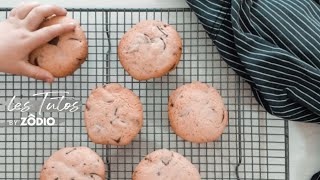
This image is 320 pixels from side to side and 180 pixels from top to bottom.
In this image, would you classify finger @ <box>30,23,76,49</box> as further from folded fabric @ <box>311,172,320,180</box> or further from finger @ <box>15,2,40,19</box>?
folded fabric @ <box>311,172,320,180</box>

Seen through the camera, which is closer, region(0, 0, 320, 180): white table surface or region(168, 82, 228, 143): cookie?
region(168, 82, 228, 143): cookie

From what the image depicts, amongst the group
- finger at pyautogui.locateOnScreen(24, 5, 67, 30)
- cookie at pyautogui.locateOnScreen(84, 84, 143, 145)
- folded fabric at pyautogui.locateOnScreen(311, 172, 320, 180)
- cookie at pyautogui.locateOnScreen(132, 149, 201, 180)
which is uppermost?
finger at pyautogui.locateOnScreen(24, 5, 67, 30)

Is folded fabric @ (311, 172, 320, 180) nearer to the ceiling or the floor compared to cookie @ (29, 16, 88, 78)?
nearer to the floor

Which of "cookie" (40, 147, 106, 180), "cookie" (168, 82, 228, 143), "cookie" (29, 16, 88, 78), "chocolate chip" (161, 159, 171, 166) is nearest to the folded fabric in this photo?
"cookie" (168, 82, 228, 143)

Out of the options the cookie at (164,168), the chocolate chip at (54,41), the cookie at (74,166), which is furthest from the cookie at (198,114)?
the chocolate chip at (54,41)

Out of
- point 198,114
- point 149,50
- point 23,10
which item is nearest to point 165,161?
point 198,114

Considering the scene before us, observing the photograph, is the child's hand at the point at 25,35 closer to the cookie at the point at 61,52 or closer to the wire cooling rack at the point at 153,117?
the cookie at the point at 61,52

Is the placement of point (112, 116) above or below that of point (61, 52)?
below

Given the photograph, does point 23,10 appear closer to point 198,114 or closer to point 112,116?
point 112,116
